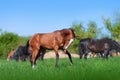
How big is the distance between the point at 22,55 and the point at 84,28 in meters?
34.0

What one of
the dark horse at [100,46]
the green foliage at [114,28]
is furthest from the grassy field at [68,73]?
the green foliage at [114,28]

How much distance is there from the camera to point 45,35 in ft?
56.4

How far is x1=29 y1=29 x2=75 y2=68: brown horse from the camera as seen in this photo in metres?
16.3

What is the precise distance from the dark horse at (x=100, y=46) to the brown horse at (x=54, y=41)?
6.80 meters

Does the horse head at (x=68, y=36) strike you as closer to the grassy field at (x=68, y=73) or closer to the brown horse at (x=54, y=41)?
the brown horse at (x=54, y=41)

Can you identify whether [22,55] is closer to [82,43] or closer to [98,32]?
[82,43]

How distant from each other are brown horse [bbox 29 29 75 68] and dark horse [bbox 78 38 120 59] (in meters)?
6.80

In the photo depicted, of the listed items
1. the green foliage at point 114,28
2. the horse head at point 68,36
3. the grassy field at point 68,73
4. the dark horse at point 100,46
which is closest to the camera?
the grassy field at point 68,73

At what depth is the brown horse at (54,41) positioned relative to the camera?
1627 cm

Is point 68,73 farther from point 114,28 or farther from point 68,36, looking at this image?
point 114,28

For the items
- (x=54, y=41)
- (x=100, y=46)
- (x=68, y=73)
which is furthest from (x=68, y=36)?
(x=100, y=46)

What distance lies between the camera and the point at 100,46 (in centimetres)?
2559

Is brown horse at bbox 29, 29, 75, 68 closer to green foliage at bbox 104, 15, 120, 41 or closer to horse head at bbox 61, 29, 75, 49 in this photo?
horse head at bbox 61, 29, 75, 49

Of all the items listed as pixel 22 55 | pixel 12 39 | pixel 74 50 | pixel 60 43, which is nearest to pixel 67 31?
pixel 60 43
